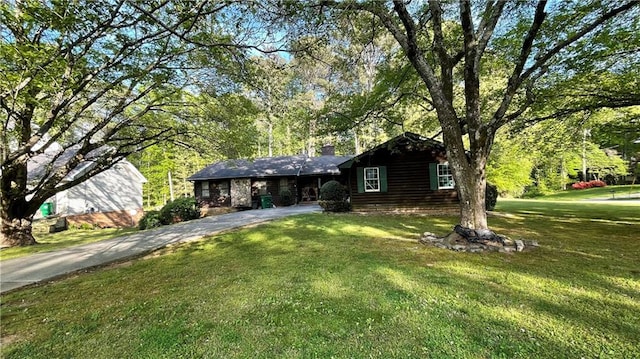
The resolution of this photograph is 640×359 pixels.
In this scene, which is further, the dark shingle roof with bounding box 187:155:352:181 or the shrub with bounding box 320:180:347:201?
the dark shingle roof with bounding box 187:155:352:181

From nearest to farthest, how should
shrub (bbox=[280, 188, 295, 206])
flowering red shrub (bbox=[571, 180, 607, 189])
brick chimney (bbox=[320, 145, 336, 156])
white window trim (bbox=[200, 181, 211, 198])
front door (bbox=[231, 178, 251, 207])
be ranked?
shrub (bbox=[280, 188, 295, 206]) < front door (bbox=[231, 178, 251, 207]) < white window trim (bbox=[200, 181, 211, 198]) < brick chimney (bbox=[320, 145, 336, 156]) < flowering red shrub (bbox=[571, 180, 607, 189])

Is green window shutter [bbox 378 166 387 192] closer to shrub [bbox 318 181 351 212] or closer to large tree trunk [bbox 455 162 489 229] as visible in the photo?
shrub [bbox 318 181 351 212]

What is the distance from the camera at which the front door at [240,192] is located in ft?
70.9

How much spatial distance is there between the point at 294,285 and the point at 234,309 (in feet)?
3.61

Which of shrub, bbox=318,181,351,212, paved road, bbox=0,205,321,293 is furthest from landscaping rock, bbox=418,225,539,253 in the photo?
shrub, bbox=318,181,351,212

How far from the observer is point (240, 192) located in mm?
21734

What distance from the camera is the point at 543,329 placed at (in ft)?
10.1

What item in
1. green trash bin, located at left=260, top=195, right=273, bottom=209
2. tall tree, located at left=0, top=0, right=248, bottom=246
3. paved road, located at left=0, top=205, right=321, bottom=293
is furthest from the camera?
green trash bin, located at left=260, top=195, right=273, bottom=209

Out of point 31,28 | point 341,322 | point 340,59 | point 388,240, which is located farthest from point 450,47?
point 31,28

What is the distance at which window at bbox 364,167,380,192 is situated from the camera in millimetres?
14945

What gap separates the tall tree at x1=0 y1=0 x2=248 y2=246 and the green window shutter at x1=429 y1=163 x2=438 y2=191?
35.3 ft

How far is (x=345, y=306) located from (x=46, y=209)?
22076mm


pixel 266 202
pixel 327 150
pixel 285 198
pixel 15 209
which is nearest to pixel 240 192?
pixel 266 202

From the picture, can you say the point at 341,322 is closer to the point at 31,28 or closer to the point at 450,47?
the point at 450,47
